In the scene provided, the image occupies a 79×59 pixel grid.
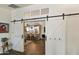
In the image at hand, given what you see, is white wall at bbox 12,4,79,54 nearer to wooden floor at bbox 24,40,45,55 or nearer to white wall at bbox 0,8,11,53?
wooden floor at bbox 24,40,45,55

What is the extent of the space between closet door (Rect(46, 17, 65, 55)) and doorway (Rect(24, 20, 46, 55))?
81mm

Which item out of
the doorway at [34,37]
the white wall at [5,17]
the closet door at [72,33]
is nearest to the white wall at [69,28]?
the closet door at [72,33]

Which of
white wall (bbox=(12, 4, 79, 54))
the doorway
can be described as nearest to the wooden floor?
the doorway

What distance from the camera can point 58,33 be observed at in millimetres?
1765

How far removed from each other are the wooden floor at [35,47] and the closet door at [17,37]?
0.09 metres

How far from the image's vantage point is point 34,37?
5.83ft

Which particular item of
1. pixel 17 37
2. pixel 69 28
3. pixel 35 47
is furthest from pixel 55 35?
pixel 17 37

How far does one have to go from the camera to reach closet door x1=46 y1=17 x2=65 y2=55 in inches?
68.3

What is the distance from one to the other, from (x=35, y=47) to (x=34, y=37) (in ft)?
0.52

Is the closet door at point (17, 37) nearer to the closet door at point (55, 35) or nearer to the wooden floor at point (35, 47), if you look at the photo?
the wooden floor at point (35, 47)

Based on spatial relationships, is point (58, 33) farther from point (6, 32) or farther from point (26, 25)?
point (6, 32)

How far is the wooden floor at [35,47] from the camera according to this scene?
1.76 metres
